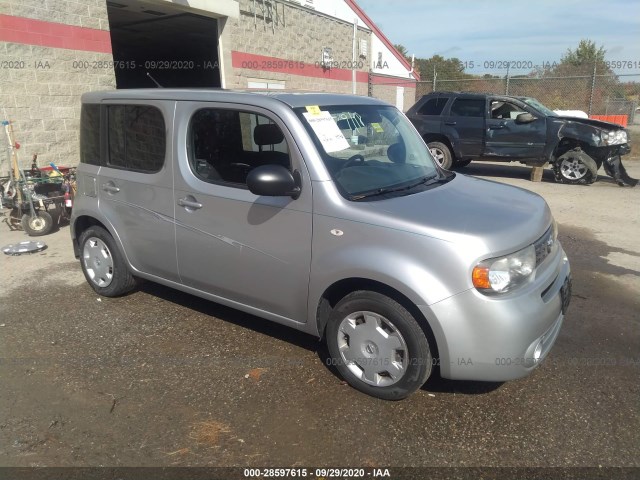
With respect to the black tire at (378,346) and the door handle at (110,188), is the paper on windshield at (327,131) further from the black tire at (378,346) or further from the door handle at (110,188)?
the door handle at (110,188)

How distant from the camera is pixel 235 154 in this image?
386 cm

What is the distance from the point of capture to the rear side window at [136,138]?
3.96m

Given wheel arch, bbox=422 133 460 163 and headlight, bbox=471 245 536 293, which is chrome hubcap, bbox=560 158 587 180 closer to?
wheel arch, bbox=422 133 460 163

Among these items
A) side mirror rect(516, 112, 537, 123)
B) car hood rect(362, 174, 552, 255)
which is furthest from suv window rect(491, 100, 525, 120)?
car hood rect(362, 174, 552, 255)

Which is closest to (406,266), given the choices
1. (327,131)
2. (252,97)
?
(327,131)

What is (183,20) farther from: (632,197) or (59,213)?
(632,197)

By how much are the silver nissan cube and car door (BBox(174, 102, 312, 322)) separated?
0.04ft

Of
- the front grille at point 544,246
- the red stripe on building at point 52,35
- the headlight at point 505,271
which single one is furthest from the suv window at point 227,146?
the red stripe on building at point 52,35

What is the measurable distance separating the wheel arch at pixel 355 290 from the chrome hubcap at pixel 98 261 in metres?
2.40

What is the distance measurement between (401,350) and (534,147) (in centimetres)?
939

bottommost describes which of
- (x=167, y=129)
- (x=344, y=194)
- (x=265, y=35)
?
(x=344, y=194)

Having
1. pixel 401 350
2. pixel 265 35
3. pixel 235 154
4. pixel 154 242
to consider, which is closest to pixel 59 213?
pixel 154 242

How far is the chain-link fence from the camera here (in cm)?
2128

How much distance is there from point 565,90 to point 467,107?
16758 mm
